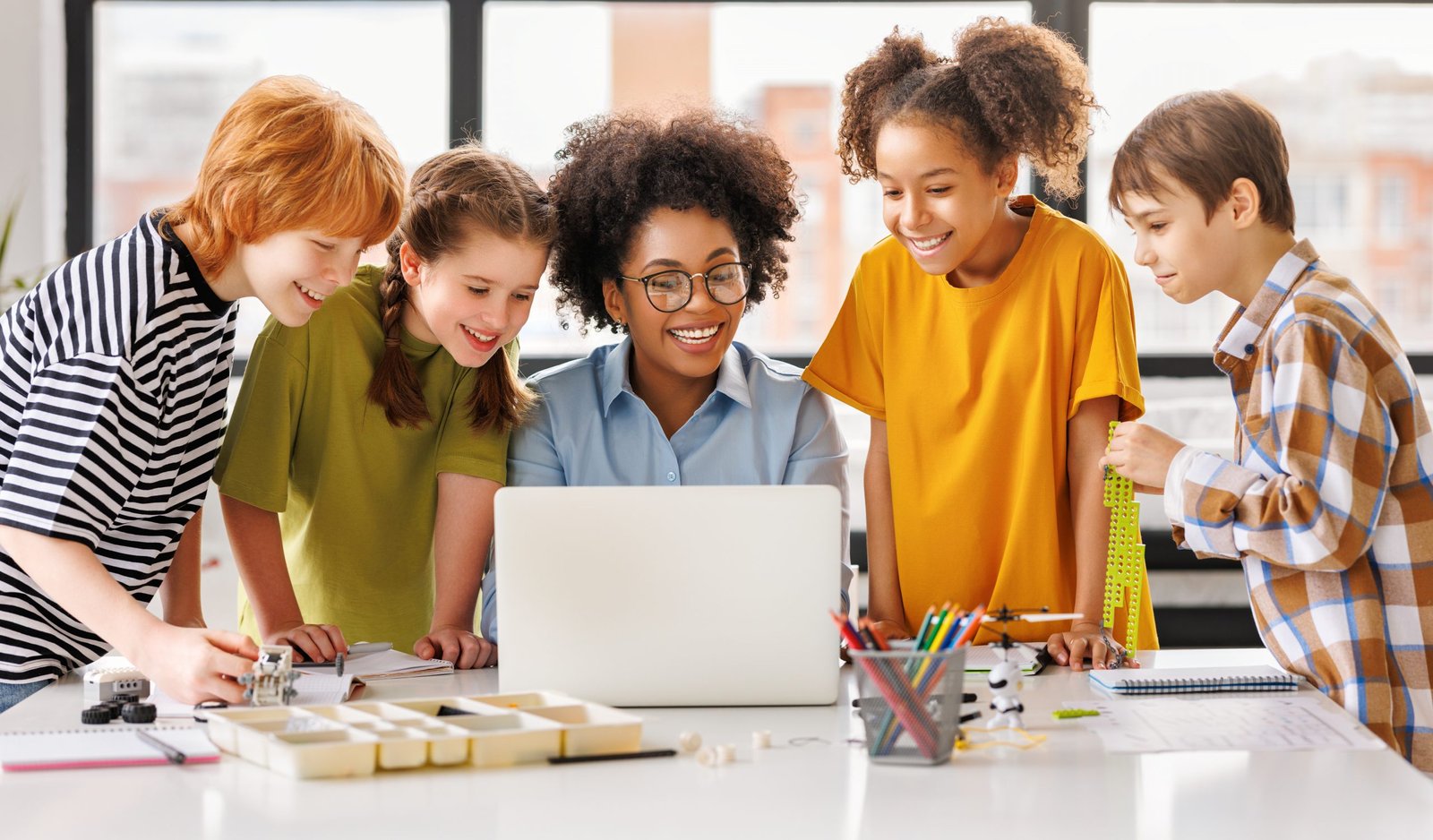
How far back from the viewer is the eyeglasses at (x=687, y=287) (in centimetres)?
176

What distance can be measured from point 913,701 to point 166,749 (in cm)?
62

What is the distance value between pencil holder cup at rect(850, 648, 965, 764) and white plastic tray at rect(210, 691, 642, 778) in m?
0.20

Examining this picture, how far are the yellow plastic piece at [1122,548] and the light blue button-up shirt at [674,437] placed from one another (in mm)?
395

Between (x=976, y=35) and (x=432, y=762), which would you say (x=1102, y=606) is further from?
(x=432, y=762)

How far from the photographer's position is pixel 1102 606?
1685 mm

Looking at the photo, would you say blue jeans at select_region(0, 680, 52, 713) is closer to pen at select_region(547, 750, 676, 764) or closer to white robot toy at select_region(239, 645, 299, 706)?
white robot toy at select_region(239, 645, 299, 706)

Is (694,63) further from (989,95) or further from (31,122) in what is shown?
(989,95)

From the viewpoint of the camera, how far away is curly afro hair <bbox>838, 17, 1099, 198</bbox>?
70.5 inches

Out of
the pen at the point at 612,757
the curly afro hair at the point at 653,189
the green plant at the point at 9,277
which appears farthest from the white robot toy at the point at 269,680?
the green plant at the point at 9,277

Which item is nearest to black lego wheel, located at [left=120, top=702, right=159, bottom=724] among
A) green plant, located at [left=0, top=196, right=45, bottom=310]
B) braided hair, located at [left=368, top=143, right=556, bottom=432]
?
braided hair, located at [left=368, top=143, right=556, bottom=432]

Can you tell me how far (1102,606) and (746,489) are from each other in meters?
0.64

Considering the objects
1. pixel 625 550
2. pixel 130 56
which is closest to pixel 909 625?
pixel 625 550

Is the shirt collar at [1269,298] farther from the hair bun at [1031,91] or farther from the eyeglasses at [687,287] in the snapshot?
the eyeglasses at [687,287]

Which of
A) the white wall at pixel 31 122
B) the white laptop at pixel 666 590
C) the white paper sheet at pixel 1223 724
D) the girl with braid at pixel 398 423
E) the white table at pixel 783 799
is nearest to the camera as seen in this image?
the white table at pixel 783 799
